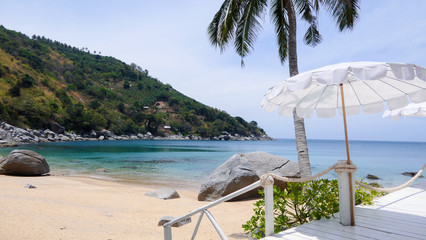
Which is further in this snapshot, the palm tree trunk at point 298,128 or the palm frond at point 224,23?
the palm frond at point 224,23

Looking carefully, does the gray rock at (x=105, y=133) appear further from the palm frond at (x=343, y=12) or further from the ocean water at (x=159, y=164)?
the palm frond at (x=343, y=12)

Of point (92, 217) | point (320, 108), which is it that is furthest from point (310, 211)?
point (92, 217)

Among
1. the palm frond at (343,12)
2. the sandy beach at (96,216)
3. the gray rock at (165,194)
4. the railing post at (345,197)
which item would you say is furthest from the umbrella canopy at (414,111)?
the gray rock at (165,194)

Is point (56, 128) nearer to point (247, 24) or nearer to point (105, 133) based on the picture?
point (105, 133)

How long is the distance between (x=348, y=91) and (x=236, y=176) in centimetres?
536

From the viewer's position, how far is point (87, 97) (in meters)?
81.8

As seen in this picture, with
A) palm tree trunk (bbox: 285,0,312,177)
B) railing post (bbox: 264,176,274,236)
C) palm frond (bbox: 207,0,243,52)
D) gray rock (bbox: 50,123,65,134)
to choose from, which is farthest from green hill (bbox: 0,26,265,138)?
railing post (bbox: 264,176,274,236)

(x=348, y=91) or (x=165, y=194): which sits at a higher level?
(x=348, y=91)

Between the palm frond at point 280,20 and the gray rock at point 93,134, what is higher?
the palm frond at point 280,20

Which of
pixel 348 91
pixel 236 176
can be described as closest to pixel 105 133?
pixel 236 176

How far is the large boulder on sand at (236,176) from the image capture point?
902 centimetres

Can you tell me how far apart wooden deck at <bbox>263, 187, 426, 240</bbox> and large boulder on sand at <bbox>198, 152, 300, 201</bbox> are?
453cm

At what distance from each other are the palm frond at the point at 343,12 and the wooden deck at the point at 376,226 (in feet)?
20.3

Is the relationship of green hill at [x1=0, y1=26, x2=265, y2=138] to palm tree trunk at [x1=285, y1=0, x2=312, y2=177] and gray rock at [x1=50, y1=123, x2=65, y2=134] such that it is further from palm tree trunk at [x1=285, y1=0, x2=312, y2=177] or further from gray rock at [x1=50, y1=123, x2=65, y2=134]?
palm tree trunk at [x1=285, y1=0, x2=312, y2=177]
